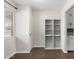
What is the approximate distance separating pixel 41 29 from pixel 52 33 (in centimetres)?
84

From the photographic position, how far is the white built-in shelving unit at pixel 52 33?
732 centimetres

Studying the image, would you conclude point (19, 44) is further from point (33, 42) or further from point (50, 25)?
point (50, 25)

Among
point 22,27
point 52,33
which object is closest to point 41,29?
point 52,33

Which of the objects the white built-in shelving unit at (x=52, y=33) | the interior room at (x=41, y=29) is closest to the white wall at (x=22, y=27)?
the interior room at (x=41, y=29)

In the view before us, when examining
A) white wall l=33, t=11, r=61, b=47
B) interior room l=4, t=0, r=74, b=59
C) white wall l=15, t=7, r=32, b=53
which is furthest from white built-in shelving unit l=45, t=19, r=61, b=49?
white wall l=15, t=7, r=32, b=53

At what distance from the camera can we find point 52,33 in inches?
289

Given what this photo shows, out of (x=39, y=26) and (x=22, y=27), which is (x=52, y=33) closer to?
(x=39, y=26)

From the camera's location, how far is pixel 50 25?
24.4ft

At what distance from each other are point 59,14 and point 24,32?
298 cm

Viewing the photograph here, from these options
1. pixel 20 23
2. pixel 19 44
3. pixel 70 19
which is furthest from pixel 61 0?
pixel 19 44

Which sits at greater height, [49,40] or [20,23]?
[20,23]

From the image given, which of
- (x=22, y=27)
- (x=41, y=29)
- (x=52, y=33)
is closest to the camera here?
(x=22, y=27)
